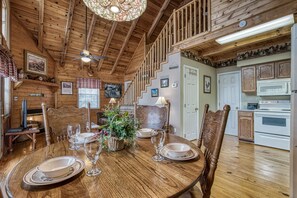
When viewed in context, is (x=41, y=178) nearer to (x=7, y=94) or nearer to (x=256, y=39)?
(x=256, y=39)

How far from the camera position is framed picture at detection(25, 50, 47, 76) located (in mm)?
4566

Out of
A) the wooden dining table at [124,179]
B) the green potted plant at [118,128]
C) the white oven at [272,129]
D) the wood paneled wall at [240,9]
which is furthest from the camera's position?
the white oven at [272,129]

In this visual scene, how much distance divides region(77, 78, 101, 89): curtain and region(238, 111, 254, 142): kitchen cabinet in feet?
19.4

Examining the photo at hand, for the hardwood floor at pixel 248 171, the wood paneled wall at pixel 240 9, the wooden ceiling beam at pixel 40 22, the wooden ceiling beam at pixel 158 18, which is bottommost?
the hardwood floor at pixel 248 171

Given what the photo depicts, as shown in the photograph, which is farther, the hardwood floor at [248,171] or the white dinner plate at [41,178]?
the hardwood floor at [248,171]

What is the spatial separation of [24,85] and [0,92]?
1.19 m

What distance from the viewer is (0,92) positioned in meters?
3.47

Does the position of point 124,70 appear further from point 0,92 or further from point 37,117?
point 0,92

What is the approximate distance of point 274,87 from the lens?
378 cm

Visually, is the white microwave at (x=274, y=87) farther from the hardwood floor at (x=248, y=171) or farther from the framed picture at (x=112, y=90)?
the framed picture at (x=112, y=90)

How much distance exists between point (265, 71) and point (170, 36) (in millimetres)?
2839

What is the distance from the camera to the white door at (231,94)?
4.89 m

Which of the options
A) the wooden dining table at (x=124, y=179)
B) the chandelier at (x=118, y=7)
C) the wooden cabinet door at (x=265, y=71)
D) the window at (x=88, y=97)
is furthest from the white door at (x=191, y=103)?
the window at (x=88, y=97)

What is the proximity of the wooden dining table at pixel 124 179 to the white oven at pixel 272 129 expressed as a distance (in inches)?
147
